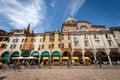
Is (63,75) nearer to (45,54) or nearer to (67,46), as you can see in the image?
(45,54)

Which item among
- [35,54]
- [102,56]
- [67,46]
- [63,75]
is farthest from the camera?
[67,46]

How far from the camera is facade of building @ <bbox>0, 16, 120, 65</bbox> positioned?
29.9 metres

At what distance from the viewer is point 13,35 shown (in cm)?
3538

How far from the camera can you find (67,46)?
3181 centimetres

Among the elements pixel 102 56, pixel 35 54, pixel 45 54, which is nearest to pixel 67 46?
pixel 45 54

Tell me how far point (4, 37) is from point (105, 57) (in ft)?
123

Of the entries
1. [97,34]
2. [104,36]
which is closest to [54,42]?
[97,34]

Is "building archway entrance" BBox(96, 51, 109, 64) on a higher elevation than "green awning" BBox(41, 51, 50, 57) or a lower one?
lower

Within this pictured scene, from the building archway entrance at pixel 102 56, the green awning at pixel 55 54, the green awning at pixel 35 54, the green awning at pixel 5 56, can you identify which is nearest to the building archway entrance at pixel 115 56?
the building archway entrance at pixel 102 56

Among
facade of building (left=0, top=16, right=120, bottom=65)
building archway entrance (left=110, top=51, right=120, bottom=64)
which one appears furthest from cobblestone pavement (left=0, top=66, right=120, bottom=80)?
building archway entrance (left=110, top=51, right=120, bottom=64)

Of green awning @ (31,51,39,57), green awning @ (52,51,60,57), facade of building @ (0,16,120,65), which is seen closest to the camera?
facade of building @ (0,16,120,65)

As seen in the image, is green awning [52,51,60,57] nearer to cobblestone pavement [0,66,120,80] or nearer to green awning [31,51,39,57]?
green awning [31,51,39,57]

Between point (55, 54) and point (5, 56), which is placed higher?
point (55, 54)

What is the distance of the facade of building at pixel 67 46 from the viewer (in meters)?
29.9
